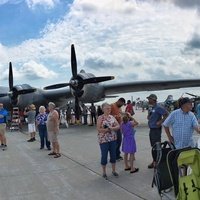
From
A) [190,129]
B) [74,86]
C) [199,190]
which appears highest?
[74,86]

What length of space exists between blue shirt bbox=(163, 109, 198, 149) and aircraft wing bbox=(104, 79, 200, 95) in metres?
18.3

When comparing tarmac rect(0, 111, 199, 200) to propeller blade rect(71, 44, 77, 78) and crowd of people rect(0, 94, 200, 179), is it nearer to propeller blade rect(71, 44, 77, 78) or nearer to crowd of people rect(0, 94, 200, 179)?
crowd of people rect(0, 94, 200, 179)

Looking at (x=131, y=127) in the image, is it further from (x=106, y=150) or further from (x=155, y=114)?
(x=106, y=150)

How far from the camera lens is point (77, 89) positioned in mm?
22906

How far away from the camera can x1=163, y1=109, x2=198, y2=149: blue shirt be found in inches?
256

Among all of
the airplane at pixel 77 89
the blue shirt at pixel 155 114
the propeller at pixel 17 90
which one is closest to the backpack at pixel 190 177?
the blue shirt at pixel 155 114

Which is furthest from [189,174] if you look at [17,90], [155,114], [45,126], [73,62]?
[17,90]

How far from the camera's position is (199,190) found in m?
4.32

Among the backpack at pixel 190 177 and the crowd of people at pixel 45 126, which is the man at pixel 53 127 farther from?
the backpack at pixel 190 177

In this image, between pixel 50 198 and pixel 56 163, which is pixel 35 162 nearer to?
pixel 56 163

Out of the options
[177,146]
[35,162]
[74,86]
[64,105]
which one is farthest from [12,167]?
[64,105]

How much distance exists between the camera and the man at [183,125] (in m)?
6.48

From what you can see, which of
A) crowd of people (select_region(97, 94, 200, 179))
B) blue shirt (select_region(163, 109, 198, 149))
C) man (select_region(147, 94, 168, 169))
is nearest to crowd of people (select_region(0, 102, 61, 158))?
crowd of people (select_region(97, 94, 200, 179))

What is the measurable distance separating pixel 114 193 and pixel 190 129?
1.73m
